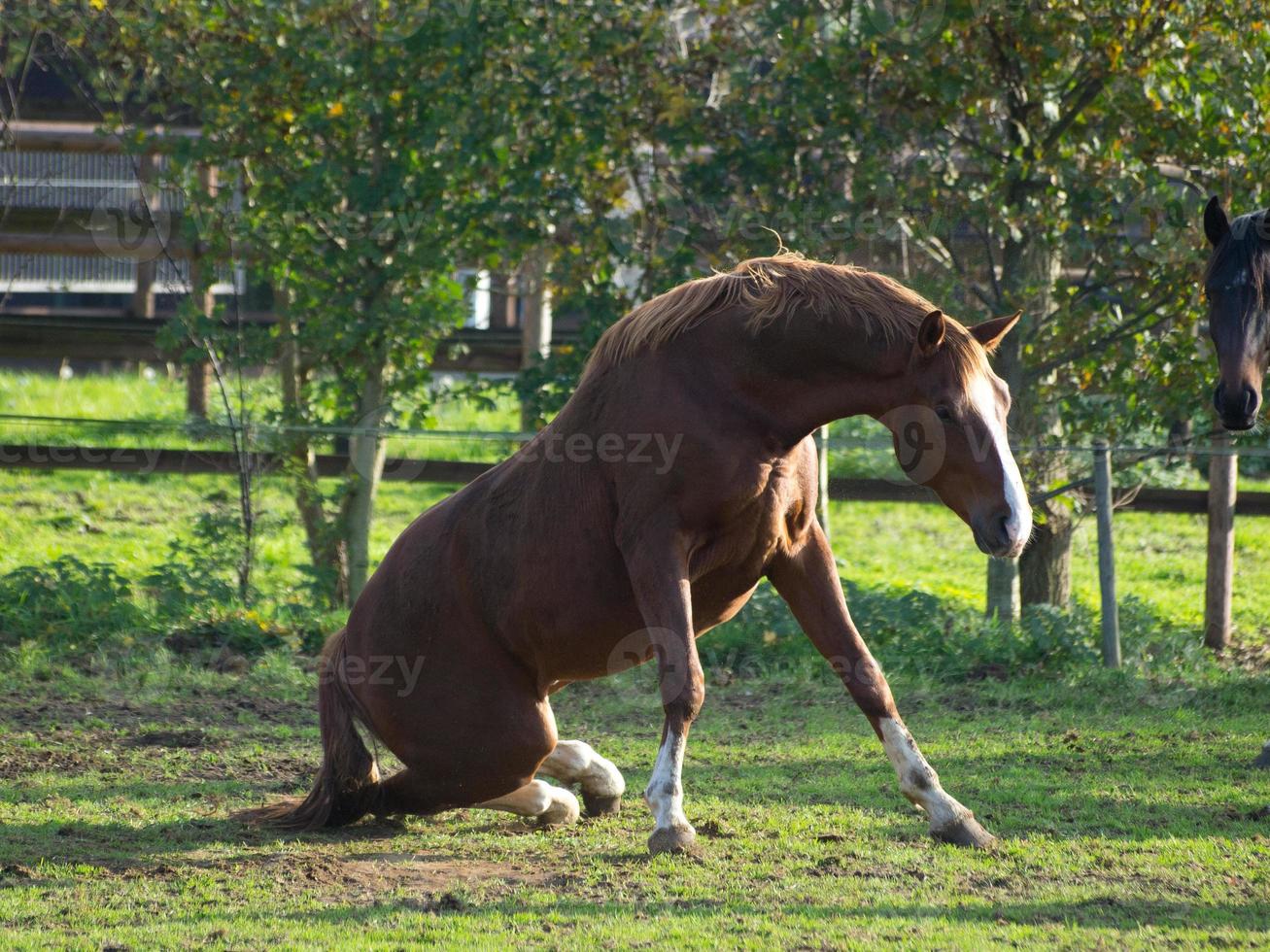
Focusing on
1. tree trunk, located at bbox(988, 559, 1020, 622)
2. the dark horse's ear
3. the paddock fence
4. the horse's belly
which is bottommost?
tree trunk, located at bbox(988, 559, 1020, 622)

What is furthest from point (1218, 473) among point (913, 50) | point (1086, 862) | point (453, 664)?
point (453, 664)

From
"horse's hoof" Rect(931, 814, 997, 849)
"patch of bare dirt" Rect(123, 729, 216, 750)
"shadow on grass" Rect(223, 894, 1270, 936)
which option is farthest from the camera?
"patch of bare dirt" Rect(123, 729, 216, 750)

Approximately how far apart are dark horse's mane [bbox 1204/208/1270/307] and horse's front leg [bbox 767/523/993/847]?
6.43ft

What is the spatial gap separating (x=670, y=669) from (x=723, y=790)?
1.10 m

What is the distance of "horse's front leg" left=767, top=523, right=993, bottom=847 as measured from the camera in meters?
3.95

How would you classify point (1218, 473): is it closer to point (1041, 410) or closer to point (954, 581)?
point (1041, 410)

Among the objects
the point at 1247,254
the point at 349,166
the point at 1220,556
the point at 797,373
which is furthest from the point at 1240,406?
the point at 349,166

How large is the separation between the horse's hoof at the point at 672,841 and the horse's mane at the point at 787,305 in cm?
139

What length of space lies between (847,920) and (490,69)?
562 cm

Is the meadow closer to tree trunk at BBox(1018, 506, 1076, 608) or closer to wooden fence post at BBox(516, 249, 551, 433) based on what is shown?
tree trunk at BBox(1018, 506, 1076, 608)

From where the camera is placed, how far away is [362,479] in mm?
7957

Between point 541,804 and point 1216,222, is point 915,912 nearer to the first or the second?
point 541,804

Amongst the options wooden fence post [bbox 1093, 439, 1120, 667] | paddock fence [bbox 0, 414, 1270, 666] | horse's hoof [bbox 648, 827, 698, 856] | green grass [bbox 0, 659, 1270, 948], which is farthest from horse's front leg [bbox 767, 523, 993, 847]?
wooden fence post [bbox 1093, 439, 1120, 667]

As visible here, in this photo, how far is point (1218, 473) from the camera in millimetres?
7395
